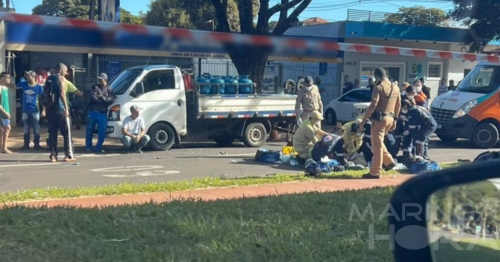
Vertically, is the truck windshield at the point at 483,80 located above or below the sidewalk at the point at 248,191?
above

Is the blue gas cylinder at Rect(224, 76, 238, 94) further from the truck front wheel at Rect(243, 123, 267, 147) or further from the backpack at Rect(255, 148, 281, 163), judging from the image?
the backpack at Rect(255, 148, 281, 163)

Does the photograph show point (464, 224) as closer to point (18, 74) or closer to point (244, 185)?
point (244, 185)

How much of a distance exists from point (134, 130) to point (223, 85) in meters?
2.62

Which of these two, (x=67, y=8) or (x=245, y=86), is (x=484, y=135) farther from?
(x=67, y=8)

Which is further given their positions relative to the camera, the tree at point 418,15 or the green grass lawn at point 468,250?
the tree at point 418,15

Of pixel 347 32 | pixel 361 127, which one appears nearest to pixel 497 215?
pixel 361 127

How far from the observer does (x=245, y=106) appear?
1553 centimetres

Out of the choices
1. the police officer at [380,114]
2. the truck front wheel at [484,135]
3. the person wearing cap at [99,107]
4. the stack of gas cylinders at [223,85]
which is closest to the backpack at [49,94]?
the person wearing cap at [99,107]

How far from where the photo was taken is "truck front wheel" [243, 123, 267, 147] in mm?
15828

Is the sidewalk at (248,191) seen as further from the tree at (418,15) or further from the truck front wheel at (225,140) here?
the tree at (418,15)

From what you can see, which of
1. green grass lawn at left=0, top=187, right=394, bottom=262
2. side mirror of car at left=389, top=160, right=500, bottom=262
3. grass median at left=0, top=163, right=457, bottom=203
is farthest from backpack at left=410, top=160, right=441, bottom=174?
side mirror of car at left=389, top=160, right=500, bottom=262

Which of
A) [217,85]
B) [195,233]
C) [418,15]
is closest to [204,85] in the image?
[217,85]

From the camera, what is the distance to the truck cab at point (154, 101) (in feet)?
47.3

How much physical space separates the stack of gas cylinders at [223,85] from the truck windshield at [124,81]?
153 centimetres
